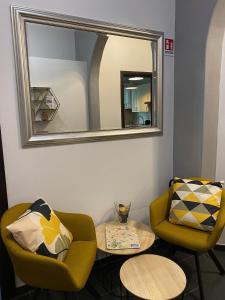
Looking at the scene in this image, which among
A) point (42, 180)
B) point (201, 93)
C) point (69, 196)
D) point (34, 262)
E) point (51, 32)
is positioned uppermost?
point (51, 32)

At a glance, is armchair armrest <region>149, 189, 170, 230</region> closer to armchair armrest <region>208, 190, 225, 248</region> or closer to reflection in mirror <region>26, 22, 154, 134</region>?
armchair armrest <region>208, 190, 225, 248</region>

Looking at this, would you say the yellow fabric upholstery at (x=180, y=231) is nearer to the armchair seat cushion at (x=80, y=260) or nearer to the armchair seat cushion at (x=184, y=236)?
the armchair seat cushion at (x=184, y=236)

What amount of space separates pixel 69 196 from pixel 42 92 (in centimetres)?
89

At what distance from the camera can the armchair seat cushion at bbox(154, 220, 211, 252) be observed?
6.06ft

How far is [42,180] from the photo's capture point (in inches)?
75.9

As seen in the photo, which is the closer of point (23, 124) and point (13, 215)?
point (13, 215)

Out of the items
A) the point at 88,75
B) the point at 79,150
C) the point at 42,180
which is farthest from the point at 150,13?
the point at 42,180

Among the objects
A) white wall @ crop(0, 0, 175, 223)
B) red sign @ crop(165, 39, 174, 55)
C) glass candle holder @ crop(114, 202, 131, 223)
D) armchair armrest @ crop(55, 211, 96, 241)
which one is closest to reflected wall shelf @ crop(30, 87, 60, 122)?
white wall @ crop(0, 0, 175, 223)

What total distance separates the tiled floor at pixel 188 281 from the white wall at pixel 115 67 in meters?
1.34

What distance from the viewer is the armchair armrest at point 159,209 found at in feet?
6.93

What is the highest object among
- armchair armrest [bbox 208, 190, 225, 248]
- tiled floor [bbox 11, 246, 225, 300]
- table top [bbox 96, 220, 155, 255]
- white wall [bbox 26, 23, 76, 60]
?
white wall [bbox 26, 23, 76, 60]

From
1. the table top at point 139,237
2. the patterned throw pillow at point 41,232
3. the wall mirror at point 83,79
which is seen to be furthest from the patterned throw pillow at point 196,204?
the patterned throw pillow at point 41,232

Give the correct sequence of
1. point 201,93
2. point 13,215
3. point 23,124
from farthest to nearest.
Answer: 1. point 201,93
2. point 23,124
3. point 13,215

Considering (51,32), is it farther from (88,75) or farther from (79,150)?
(79,150)
